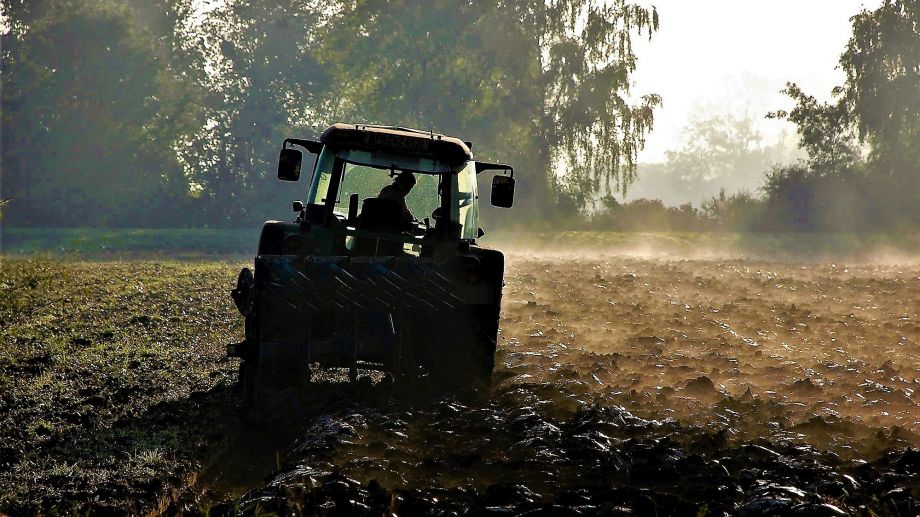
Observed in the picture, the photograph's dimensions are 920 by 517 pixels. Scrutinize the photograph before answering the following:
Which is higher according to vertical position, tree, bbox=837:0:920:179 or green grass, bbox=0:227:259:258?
tree, bbox=837:0:920:179

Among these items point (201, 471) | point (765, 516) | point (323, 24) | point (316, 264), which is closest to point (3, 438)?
point (201, 471)

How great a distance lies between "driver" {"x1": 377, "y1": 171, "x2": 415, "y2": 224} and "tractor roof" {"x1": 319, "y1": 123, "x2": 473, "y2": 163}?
34cm

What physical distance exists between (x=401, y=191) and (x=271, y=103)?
56910 millimetres

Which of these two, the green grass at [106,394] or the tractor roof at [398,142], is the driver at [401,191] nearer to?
the tractor roof at [398,142]

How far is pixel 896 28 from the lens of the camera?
4956 cm

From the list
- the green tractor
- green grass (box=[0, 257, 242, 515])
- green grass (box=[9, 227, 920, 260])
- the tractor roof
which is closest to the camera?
green grass (box=[0, 257, 242, 515])

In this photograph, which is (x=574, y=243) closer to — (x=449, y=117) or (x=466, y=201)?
(x=449, y=117)

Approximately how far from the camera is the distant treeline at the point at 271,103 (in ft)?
168

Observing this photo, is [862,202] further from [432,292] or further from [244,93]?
[432,292]

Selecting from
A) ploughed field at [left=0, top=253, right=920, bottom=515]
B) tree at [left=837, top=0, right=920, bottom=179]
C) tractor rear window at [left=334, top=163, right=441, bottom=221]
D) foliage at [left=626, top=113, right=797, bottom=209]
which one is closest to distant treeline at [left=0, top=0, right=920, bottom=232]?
tree at [left=837, top=0, right=920, bottom=179]

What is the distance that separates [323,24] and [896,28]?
3679 centimetres

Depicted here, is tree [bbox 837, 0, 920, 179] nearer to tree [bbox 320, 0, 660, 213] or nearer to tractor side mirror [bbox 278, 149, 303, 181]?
tree [bbox 320, 0, 660, 213]

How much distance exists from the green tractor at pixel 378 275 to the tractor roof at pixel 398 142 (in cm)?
1

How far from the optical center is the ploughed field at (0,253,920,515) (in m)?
6.21
